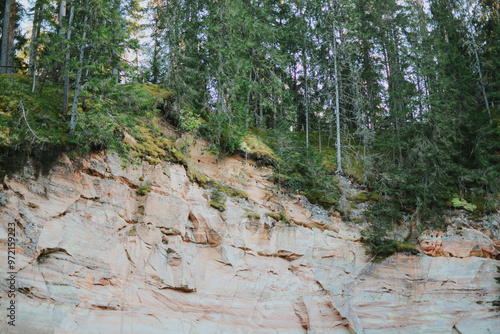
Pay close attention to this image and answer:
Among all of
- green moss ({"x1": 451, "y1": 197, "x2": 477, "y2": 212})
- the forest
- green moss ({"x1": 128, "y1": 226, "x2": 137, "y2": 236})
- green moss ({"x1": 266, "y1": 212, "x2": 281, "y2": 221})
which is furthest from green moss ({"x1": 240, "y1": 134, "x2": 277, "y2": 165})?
green moss ({"x1": 451, "y1": 197, "x2": 477, "y2": 212})

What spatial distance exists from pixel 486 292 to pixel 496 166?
5.51m

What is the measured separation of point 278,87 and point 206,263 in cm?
889

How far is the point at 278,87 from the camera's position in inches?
692

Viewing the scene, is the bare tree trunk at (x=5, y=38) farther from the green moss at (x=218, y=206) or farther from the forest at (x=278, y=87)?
the green moss at (x=218, y=206)

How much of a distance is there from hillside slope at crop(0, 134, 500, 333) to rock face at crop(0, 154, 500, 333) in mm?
35

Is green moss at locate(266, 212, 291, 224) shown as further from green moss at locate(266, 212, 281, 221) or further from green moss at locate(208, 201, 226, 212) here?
green moss at locate(208, 201, 226, 212)

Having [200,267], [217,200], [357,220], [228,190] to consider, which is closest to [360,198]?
[357,220]

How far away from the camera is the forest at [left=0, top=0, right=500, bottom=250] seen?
11484mm

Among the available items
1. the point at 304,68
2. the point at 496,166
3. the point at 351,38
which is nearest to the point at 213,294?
the point at 496,166

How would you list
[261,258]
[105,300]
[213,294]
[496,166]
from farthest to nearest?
[496,166] < [261,258] < [213,294] < [105,300]

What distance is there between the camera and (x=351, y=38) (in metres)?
22.4

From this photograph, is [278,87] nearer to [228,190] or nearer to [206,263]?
[228,190]

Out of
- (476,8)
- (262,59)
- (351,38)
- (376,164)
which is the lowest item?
(376,164)

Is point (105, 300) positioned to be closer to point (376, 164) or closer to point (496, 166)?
point (376, 164)
